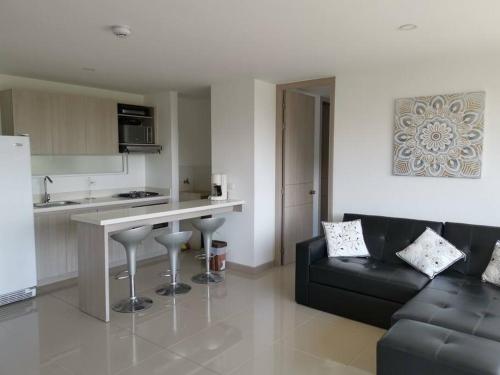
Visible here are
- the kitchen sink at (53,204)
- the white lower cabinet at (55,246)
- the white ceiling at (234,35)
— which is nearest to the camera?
the white ceiling at (234,35)

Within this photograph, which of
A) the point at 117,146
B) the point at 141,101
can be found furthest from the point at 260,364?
the point at 141,101

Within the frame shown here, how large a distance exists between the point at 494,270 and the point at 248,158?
9.13ft

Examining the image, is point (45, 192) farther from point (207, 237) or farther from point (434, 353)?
point (434, 353)

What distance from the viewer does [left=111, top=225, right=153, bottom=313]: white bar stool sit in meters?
3.54

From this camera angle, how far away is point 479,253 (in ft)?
Result: 11.0

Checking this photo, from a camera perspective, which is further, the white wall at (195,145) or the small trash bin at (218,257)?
the white wall at (195,145)

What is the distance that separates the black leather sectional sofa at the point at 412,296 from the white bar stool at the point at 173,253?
1.22m

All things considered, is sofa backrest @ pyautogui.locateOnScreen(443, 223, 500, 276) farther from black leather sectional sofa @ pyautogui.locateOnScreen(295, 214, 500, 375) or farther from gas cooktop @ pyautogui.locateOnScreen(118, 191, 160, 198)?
gas cooktop @ pyautogui.locateOnScreen(118, 191, 160, 198)

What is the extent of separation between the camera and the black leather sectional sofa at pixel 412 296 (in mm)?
2109

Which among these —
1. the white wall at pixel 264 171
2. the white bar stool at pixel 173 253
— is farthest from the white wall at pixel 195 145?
the white bar stool at pixel 173 253

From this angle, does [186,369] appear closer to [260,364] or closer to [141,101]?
[260,364]

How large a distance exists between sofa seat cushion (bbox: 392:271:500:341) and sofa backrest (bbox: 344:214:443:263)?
1.79ft

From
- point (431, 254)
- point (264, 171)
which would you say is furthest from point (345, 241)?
point (264, 171)

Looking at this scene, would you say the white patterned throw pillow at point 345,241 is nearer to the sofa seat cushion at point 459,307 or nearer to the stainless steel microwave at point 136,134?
the sofa seat cushion at point 459,307
